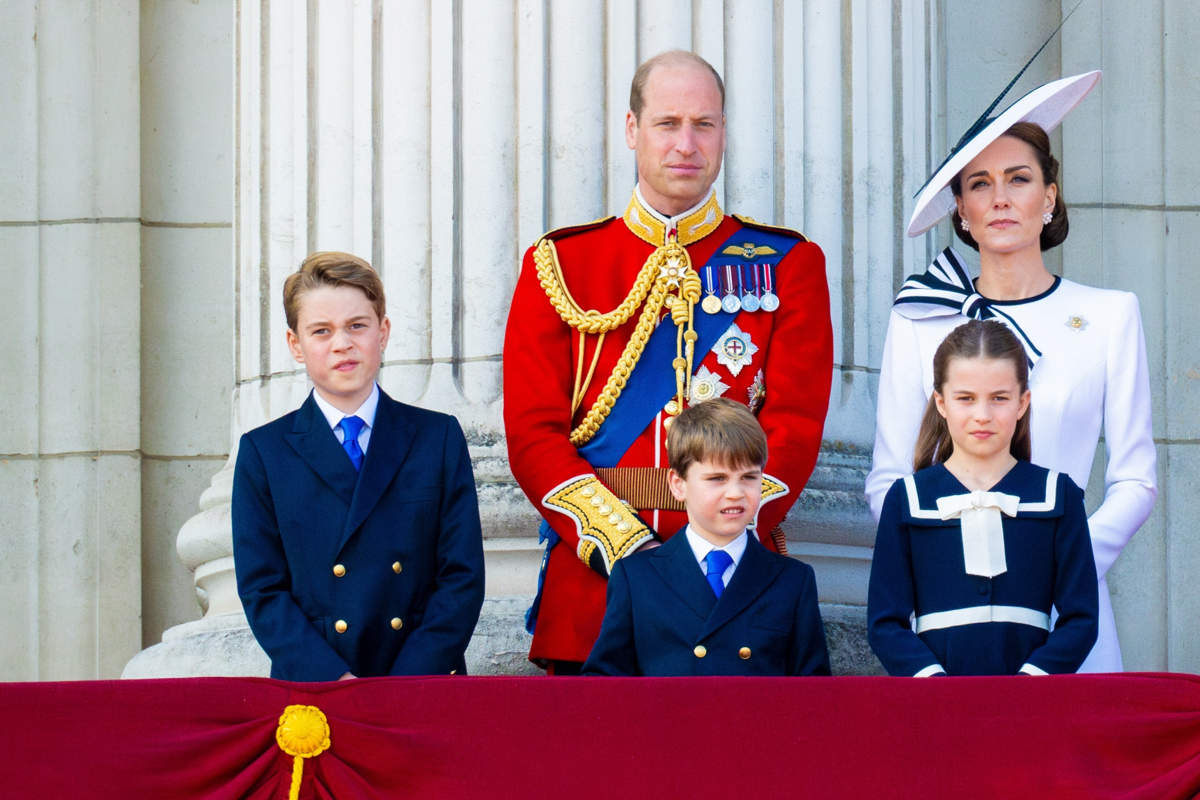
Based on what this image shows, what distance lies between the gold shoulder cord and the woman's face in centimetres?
66

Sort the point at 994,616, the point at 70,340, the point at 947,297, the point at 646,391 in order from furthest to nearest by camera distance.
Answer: the point at 70,340, the point at 947,297, the point at 646,391, the point at 994,616

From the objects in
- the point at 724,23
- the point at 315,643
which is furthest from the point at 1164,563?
the point at 315,643

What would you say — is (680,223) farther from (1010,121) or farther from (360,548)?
(360,548)

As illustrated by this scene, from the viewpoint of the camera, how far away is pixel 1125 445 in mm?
4598

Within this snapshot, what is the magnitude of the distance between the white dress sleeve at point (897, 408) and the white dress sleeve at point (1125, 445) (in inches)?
16.3

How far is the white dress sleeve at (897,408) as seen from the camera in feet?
15.4

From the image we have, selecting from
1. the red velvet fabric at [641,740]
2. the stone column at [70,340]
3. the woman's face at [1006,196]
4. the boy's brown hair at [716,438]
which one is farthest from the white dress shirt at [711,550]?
the stone column at [70,340]

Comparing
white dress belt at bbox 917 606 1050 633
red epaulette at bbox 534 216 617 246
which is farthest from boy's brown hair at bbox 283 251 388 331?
white dress belt at bbox 917 606 1050 633

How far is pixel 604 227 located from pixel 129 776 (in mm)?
1896

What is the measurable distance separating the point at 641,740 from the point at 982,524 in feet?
3.23

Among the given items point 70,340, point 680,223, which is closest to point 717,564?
point 680,223

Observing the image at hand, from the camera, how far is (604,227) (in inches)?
194

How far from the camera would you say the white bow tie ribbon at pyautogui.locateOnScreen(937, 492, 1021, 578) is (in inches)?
163

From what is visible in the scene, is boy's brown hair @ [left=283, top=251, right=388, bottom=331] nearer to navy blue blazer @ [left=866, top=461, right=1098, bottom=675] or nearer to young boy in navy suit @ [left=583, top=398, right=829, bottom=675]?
young boy in navy suit @ [left=583, top=398, right=829, bottom=675]
